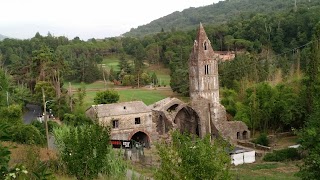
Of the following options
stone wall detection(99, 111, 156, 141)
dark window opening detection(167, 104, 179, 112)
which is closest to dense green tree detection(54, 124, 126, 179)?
stone wall detection(99, 111, 156, 141)

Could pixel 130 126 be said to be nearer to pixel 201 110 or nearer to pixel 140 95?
pixel 201 110

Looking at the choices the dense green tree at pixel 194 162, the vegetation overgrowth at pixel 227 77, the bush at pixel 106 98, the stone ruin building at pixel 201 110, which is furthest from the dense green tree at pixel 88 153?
the bush at pixel 106 98

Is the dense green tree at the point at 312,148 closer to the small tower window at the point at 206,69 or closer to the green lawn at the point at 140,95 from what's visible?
the small tower window at the point at 206,69

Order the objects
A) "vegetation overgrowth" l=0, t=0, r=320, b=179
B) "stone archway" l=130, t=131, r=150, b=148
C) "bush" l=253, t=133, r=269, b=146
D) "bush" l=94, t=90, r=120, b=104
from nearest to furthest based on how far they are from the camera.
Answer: "vegetation overgrowth" l=0, t=0, r=320, b=179 → "stone archway" l=130, t=131, r=150, b=148 → "bush" l=253, t=133, r=269, b=146 → "bush" l=94, t=90, r=120, b=104

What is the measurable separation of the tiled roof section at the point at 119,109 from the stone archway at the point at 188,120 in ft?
15.7

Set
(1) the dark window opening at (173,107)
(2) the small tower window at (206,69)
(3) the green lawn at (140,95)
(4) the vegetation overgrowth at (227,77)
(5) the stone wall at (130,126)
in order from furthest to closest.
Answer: (3) the green lawn at (140,95)
(1) the dark window opening at (173,107)
(2) the small tower window at (206,69)
(5) the stone wall at (130,126)
(4) the vegetation overgrowth at (227,77)

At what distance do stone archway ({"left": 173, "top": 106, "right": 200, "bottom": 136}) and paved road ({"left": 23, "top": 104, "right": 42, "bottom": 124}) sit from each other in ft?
57.5

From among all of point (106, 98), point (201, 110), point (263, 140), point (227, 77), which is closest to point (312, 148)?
point (263, 140)

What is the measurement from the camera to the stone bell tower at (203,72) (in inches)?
1654

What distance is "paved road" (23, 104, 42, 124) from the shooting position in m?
51.3

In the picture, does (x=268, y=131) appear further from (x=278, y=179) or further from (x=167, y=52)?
(x=167, y=52)

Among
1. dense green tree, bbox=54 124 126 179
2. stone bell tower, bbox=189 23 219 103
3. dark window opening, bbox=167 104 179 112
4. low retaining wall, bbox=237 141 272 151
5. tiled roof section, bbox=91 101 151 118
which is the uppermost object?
stone bell tower, bbox=189 23 219 103

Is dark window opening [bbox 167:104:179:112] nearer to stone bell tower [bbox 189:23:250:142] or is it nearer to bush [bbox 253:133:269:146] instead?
stone bell tower [bbox 189:23:250:142]

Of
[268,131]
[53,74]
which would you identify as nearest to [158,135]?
[268,131]
